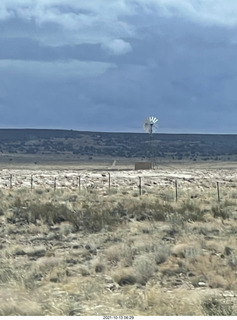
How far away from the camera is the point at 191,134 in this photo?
177 m

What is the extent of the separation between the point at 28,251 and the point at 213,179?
35383 millimetres

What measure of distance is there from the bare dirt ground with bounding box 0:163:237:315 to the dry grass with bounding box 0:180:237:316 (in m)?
0.02

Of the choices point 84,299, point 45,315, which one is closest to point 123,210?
point 84,299

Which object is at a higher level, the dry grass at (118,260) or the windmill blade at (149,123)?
the windmill blade at (149,123)

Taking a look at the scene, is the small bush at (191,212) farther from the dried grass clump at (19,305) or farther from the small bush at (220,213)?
the dried grass clump at (19,305)

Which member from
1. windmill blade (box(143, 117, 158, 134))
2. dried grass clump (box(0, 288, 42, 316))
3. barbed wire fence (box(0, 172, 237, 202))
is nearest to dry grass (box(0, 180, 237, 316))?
dried grass clump (box(0, 288, 42, 316))

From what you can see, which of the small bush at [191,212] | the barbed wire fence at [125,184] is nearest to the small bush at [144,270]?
the small bush at [191,212]

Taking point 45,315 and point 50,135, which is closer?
point 45,315

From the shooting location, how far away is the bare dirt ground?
9.71 metres

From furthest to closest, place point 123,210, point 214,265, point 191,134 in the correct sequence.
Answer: point 191,134 < point 123,210 < point 214,265

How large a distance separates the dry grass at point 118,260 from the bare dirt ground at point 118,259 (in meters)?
0.02

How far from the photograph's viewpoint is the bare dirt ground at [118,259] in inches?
382

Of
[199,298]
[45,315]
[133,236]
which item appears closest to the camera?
[45,315]

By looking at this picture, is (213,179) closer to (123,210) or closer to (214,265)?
(123,210)
